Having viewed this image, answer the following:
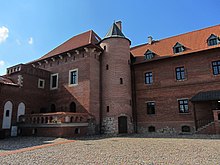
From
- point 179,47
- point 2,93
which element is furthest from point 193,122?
point 2,93

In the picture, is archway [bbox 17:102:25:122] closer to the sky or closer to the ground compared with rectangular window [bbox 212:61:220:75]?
closer to the ground

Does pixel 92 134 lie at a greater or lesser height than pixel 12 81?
→ lesser

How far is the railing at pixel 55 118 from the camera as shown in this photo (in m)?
16.2

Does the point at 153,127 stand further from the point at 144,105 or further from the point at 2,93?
the point at 2,93

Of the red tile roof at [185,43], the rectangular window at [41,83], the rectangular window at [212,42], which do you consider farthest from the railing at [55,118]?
the rectangular window at [212,42]

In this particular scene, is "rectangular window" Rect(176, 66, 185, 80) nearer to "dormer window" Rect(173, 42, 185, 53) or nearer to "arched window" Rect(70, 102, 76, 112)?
"dormer window" Rect(173, 42, 185, 53)

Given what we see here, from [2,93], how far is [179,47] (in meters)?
18.5

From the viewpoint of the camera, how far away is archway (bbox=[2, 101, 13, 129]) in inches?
709

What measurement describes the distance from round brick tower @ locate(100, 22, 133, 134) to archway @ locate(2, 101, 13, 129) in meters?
9.05

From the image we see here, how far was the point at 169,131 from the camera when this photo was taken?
19672 mm

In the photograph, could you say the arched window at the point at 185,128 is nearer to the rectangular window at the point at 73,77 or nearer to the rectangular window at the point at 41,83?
the rectangular window at the point at 73,77

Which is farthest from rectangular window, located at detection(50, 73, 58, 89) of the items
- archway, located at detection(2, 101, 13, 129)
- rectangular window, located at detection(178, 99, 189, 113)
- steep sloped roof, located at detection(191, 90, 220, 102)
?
steep sloped roof, located at detection(191, 90, 220, 102)

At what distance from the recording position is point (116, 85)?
→ 20766 mm

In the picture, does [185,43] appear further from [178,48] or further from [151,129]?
[151,129]
